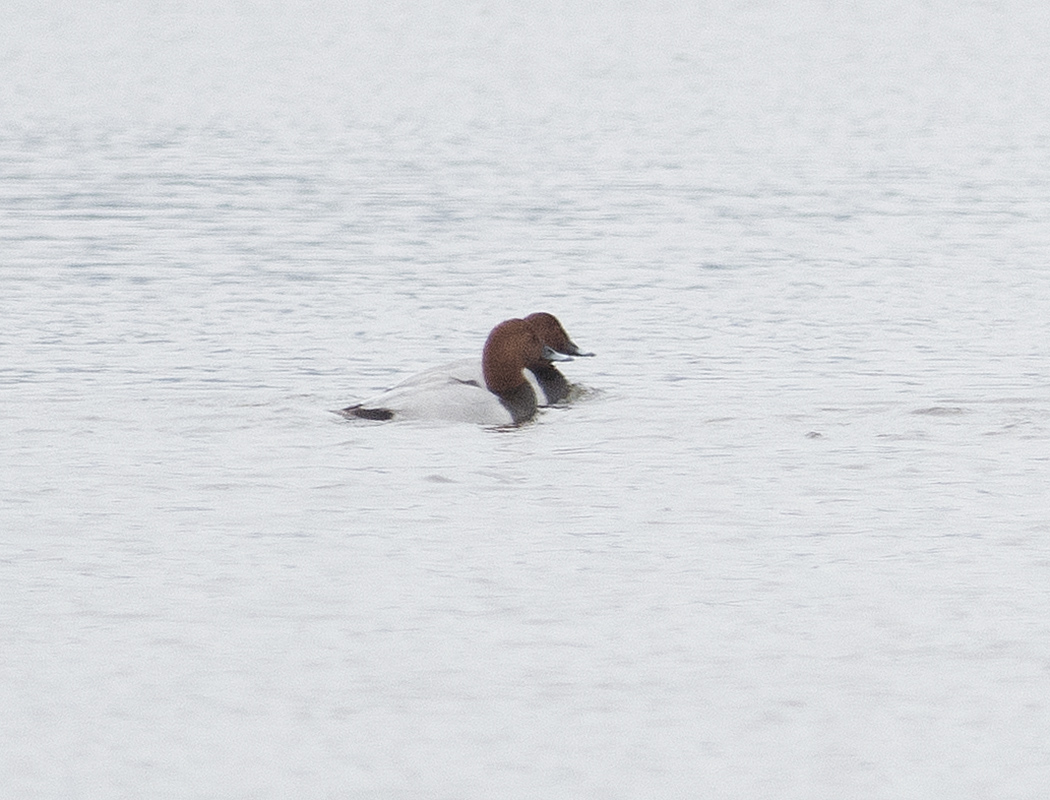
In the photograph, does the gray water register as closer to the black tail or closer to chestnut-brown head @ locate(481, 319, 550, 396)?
the black tail

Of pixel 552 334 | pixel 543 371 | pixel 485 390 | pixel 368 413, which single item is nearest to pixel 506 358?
pixel 485 390

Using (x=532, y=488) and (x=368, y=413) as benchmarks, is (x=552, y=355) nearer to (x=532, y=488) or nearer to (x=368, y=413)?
(x=368, y=413)

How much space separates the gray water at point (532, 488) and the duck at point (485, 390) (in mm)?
218

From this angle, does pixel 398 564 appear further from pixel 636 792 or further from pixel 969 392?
pixel 969 392

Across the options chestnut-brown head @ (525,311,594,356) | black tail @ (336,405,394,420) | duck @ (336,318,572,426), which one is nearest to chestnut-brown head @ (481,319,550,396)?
duck @ (336,318,572,426)

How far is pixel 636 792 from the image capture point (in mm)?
6117

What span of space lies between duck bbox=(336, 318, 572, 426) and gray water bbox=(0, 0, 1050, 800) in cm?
22

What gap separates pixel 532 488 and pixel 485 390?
2.26m

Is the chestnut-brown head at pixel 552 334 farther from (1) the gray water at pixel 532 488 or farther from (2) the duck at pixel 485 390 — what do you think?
(1) the gray water at pixel 532 488

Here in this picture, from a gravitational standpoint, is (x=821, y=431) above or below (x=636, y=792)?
below

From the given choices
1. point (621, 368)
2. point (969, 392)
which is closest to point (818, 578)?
point (969, 392)

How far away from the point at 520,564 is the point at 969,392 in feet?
16.1

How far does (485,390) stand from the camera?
1252 centimetres

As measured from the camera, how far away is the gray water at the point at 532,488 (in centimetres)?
656
